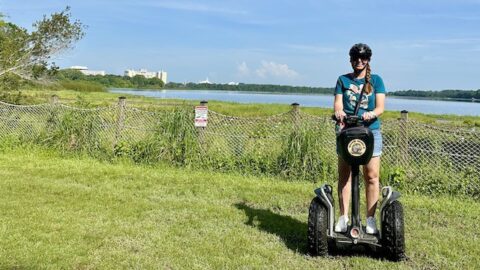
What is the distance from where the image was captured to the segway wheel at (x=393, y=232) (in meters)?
3.78

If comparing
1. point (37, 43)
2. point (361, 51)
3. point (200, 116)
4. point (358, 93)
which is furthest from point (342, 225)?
point (37, 43)

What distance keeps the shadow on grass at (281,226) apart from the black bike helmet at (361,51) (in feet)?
5.75

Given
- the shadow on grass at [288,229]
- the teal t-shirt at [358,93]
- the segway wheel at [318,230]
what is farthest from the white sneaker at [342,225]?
the teal t-shirt at [358,93]

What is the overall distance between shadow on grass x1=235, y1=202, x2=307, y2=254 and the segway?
320mm

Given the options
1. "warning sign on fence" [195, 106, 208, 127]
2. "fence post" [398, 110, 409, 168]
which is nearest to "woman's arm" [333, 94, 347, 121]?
"fence post" [398, 110, 409, 168]

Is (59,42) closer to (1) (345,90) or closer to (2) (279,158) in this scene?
(2) (279,158)

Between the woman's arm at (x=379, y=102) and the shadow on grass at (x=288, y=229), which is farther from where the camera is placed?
the shadow on grass at (x=288, y=229)

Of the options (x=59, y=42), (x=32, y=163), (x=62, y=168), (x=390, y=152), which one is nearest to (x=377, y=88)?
(x=390, y=152)

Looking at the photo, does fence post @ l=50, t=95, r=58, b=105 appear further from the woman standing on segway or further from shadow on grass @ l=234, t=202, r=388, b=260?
the woman standing on segway

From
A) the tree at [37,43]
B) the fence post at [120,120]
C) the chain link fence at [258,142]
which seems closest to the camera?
the chain link fence at [258,142]

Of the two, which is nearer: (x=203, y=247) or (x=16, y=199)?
(x=203, y=247)

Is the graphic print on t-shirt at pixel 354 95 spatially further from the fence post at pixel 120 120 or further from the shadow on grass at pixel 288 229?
the fence post at pixel 120 120

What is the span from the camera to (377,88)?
3.85 metres

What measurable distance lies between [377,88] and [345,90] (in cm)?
26
